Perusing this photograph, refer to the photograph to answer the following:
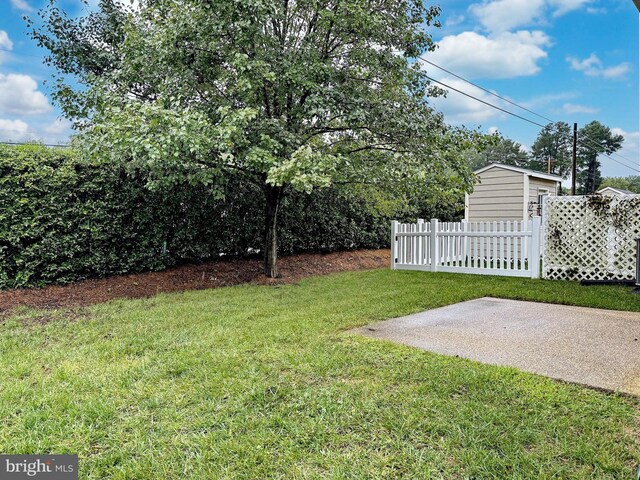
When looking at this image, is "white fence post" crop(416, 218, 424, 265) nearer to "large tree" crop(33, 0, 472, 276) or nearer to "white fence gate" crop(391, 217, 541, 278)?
"white fence gate" crop(391, 217, 541, 278)

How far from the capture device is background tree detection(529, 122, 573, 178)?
40.1m

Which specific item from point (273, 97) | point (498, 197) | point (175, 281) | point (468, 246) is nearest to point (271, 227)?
point (175, 281)

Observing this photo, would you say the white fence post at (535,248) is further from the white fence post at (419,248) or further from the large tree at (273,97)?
the white fence post at (419,248)

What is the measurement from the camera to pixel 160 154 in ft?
15.7

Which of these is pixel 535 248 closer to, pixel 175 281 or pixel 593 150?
pixel 175 281

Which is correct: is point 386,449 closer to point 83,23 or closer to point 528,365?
point 528,365

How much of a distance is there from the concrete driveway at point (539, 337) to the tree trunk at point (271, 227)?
353 cm

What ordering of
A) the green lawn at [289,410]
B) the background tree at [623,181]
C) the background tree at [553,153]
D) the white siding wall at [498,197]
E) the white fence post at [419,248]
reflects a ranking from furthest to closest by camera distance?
1. the background tree at [623,181]
2. the background tree at [553,153]
3. the white siding wall at [498,197]
4. the white fence post at [419,248]
5. the green lawn at [289,410]

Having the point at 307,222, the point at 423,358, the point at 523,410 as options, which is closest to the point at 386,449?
the point at 523,410

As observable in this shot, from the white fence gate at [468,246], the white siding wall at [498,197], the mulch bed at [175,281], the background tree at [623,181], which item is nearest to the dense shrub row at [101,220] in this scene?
the mulch bed at [175,281]

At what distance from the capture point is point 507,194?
12109 millimetres

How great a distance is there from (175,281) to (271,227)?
1.93 m

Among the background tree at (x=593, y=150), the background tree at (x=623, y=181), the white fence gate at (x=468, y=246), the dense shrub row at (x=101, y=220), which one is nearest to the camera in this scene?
the dense shrub row at (x=101, y=220)

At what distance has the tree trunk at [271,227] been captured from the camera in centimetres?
729
